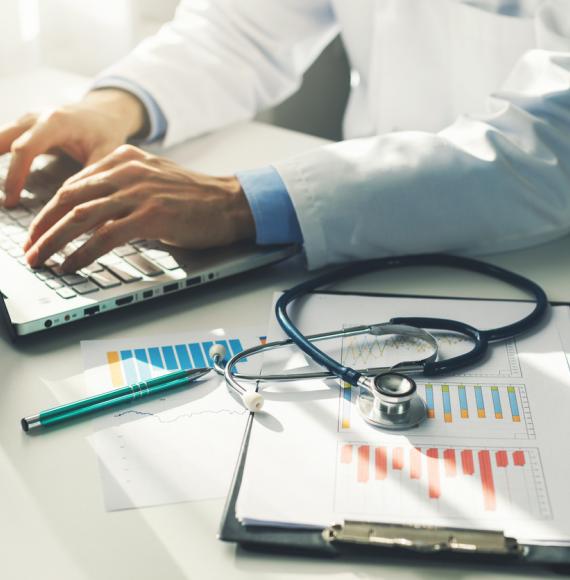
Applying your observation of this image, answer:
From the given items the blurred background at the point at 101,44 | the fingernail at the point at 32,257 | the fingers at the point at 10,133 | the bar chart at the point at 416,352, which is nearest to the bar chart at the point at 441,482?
the bar chart at the point at 416,352

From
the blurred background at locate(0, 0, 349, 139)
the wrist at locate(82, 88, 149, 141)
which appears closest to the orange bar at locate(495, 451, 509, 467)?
the wrist at locate(82, 88, 149, 141)

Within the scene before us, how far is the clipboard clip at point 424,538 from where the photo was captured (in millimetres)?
497

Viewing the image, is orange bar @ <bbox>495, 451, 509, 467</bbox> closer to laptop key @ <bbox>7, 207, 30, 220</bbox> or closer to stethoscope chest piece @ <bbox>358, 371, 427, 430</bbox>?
stethoscope chest piece @ <bbox>358, 371, 427, 430</bbox>

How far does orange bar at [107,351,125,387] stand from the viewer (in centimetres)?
68

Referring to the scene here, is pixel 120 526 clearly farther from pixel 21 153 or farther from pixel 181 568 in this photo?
pixel 21 153

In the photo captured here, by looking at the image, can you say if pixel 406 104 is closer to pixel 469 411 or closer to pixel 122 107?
pixel 122 107

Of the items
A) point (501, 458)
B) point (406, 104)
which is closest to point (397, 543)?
point (501, 458)

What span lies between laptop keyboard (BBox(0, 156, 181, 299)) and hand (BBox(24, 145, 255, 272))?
1 centimetres

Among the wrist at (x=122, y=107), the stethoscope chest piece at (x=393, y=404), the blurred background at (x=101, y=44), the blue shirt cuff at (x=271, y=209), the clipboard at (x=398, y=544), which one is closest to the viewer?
the clipboard at (x=398, y=544)

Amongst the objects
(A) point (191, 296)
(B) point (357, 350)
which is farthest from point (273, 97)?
(B) point (357, 350)

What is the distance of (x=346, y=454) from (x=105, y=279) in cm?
32

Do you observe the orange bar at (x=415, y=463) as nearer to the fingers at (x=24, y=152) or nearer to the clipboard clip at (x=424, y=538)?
the clipboard clip at (x=424, y=538)

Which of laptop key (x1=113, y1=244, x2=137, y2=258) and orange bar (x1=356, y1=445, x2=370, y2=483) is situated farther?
laptop key (x1=113, y1=244, x2=137, y2=258)

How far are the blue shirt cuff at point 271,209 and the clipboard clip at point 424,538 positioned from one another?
0.39 m
